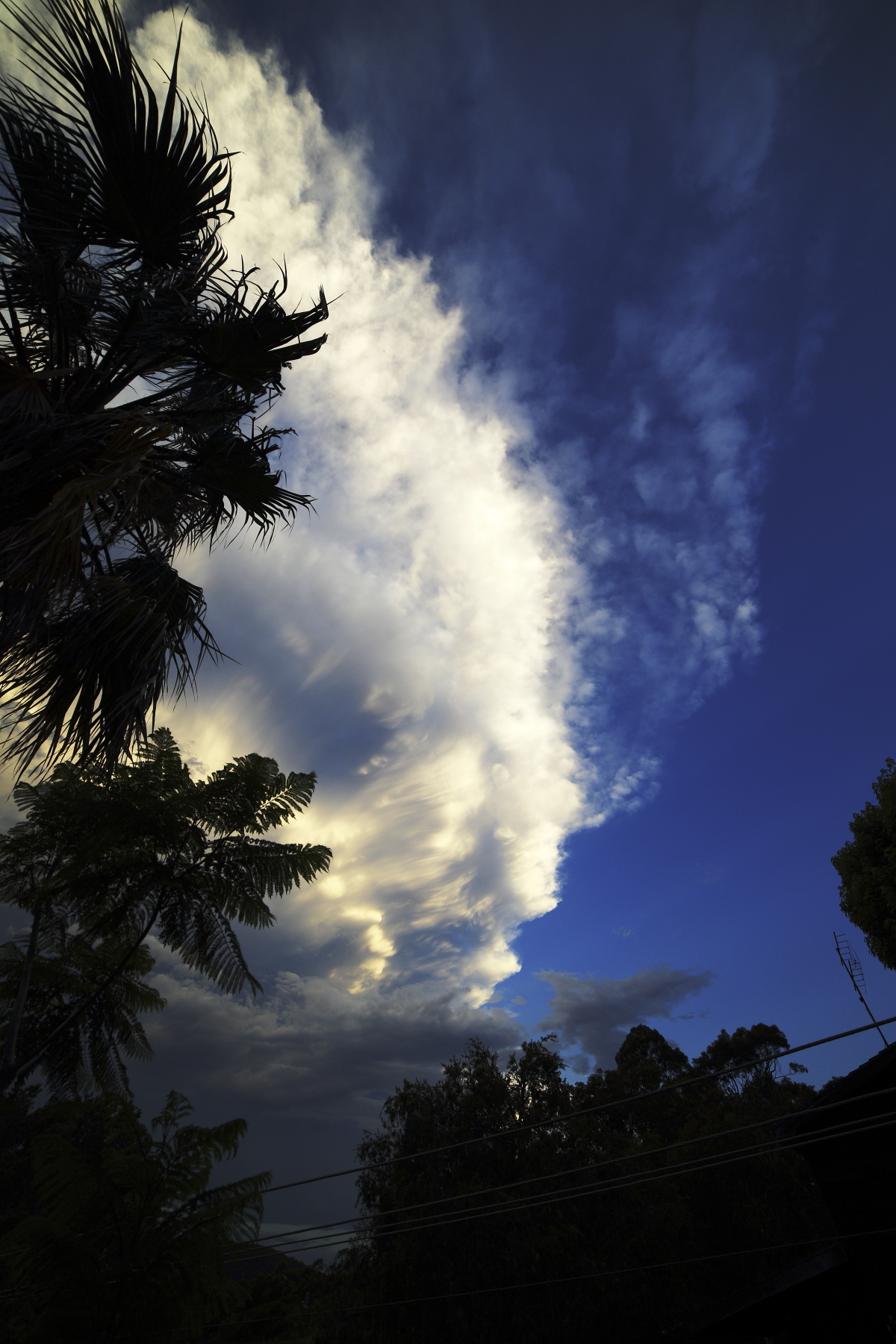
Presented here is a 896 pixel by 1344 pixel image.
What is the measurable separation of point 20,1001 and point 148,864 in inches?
167

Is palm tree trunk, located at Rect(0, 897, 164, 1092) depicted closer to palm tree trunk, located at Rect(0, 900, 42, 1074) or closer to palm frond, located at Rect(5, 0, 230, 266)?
palm tree trunk, located at Rect(0, 900, 42, 1074)

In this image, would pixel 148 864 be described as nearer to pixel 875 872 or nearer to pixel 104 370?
pixel 104 370

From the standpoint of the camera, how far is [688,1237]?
16.6 m

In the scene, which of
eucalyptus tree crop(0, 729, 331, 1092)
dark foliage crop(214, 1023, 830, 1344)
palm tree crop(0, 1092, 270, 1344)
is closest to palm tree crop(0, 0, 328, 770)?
eucalyptus tree crop(0, 729, 331, 1092)

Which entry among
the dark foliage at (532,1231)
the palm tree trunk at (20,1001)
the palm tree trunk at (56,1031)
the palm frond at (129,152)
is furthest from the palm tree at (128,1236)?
the palm frond at (129,152)

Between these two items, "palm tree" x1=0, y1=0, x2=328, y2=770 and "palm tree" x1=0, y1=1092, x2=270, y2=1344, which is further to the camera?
"palm tree" x1=0, y1=1092, x2=270, y2=1344

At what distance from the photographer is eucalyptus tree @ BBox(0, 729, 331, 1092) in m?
10.1

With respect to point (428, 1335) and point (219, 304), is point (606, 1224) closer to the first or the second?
point (428, 1335)

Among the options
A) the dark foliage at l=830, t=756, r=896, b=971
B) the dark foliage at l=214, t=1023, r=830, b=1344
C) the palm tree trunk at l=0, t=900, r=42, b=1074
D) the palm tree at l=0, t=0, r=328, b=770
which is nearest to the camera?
the palm tree at l=0, t=0, r=328, b=770

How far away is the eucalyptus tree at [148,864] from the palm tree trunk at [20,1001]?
0.04 meters

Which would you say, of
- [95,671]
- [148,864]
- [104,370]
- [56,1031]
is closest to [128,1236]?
[56,1031]

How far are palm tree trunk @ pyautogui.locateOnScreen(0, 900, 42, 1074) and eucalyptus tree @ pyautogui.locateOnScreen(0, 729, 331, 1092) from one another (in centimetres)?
4

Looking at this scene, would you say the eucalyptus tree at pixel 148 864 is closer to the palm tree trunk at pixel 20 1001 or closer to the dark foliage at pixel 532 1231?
the palm tree trunk at pixel 20 1001

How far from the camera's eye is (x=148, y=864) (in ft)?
33.7
